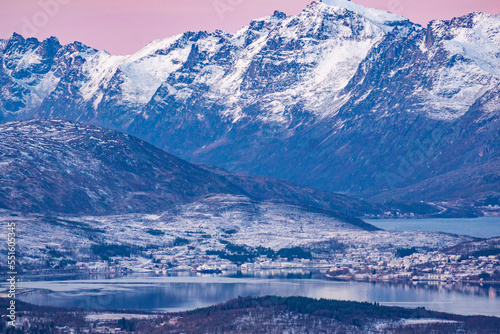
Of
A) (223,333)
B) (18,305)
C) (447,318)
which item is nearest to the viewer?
(223,333)

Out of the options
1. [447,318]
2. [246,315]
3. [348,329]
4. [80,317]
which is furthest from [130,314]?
[447,318]

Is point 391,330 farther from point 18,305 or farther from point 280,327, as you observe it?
point 18,305

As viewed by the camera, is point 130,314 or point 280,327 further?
point 130,314

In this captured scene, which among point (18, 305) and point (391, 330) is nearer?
point (391, 330)

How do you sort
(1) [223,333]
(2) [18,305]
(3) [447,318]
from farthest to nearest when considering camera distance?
(2) [18,305], (3) [447,318], (1) [223,333]

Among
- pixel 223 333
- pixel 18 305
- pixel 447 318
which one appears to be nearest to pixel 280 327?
pixel 223 333

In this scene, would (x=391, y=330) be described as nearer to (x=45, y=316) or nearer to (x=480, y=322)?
(x=480, y=322)

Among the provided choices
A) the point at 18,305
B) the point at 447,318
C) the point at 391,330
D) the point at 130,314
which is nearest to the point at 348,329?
the point at 391,330

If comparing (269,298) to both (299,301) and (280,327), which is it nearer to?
(299,301)
